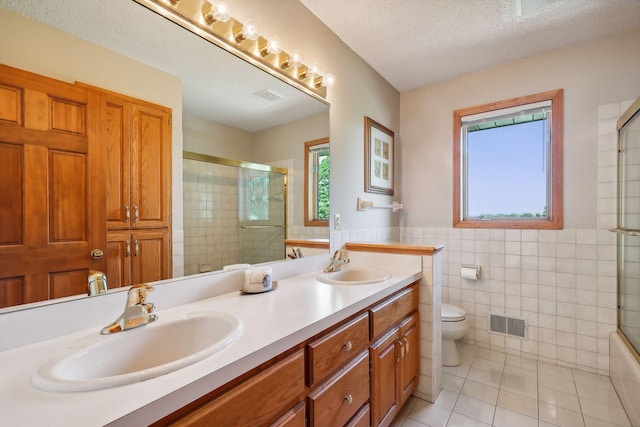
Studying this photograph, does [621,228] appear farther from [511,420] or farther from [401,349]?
[401,349]

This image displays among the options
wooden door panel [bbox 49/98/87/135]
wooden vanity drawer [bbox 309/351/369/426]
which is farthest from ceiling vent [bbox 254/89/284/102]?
wooden vanity drawer [bbox 309/351/369/426]

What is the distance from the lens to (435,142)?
274cm

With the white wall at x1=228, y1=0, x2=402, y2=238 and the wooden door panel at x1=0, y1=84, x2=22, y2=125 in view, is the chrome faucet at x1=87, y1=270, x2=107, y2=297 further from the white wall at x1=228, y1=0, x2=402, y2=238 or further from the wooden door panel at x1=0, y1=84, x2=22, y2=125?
the white wall at x1=228, y1=0, x2=402, y2=238

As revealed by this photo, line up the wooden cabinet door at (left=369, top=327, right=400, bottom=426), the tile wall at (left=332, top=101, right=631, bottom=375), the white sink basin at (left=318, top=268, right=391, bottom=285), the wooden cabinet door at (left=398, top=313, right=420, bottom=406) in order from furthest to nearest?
the tile wall at (left=332, top=101, right=631, bottom=375)
the white sink basin at (left=318, top=268, right=391, bottom=285)
the wooden cabinet door at (left=398, top=313, right=420, bottom=406)
the wooden cabinet door at (left=369, top=327, right=400, bottom=426)

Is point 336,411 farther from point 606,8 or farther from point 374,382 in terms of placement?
point 606,8

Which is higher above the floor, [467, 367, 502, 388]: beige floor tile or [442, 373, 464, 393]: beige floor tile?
[467, 367, 502, 388]: beige floor tile

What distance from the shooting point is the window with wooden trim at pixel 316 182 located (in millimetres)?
1865

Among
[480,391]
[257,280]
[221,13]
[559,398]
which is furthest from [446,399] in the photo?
[221,13]

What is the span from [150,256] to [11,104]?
60 centimetres

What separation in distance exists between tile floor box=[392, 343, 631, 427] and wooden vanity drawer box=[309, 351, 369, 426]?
64cm

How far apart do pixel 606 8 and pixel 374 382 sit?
258cm

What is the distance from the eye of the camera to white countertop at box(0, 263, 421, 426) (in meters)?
0.53

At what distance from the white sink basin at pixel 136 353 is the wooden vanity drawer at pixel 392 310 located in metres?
0.69

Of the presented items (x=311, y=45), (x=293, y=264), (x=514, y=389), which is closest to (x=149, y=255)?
(x=293, y=264)
